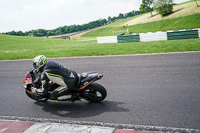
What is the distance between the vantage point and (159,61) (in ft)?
32.0

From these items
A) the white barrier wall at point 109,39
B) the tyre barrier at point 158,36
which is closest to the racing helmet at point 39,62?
the tyre barrier at point 158,36

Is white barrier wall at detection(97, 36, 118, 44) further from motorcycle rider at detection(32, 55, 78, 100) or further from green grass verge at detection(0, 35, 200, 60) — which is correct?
motorcycle rider at detection(32, 55, 78, 100)

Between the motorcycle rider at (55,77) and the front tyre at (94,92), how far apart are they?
0.45 meters

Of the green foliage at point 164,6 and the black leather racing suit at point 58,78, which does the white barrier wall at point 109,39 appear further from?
the green foliage at point 164,6

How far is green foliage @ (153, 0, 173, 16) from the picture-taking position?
6253 centimetres

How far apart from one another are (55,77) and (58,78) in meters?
0.09

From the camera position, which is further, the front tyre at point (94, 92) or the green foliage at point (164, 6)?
the green foliage at point (164, 6)

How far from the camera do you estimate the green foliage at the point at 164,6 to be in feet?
205

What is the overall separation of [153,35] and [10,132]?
1852 centimetres

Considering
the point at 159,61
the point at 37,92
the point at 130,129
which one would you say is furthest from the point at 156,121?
the point at 159,61

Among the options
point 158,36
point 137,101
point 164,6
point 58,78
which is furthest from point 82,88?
point 164,6

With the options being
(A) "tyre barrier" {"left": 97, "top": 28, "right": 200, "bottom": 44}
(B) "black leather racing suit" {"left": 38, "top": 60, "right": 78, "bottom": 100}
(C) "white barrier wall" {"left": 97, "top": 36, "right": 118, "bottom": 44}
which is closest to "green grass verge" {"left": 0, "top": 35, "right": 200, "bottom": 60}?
(A) "tyre barrier" {"left": 97, "top": 28, "right": 200, "bottom": 44}

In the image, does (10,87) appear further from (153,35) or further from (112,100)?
(153,35)

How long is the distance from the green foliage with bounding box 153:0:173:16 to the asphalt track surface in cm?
5993
